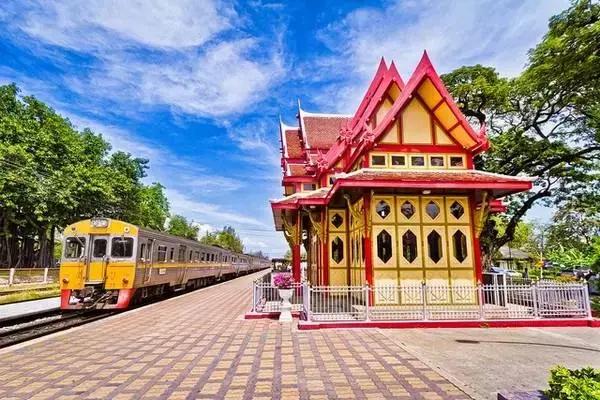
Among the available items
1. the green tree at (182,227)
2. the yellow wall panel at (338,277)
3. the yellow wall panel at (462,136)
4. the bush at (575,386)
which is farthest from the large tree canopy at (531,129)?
the green tree at (182,227)

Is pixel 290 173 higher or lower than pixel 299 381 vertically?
higher

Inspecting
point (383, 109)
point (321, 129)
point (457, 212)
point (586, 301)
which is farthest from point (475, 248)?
point (321, 129)

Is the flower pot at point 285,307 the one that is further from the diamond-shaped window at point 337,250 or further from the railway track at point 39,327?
the railway track at point 39,327

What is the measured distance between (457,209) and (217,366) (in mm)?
8446

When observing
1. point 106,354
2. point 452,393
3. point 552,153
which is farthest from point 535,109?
point 106,354

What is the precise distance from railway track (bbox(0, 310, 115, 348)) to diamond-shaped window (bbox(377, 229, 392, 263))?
858 centimetres

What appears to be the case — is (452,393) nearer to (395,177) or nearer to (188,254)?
(395,177)

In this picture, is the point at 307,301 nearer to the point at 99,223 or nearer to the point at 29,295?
the point at 99,223

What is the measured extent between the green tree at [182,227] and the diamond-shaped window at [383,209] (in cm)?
6280

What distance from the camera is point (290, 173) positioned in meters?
20.4

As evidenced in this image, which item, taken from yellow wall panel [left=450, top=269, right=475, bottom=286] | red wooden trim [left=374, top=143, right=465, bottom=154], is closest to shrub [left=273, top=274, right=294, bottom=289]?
yellow wall panel [left=450, top=269, right=475, bottom=286]

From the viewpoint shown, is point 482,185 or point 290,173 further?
point 290,173

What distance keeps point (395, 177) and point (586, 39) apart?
6227mm

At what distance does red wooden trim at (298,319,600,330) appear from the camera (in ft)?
29.6
